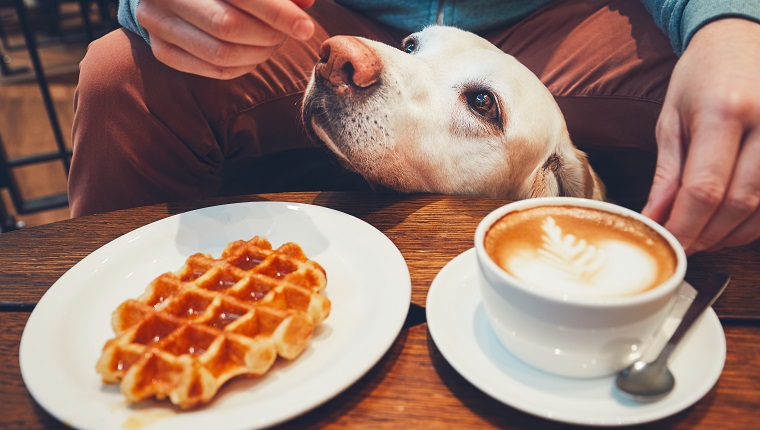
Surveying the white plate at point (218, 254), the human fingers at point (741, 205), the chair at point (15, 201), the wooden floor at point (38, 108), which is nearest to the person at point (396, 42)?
the human fingers at point (741, 205)

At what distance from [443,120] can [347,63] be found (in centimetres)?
35

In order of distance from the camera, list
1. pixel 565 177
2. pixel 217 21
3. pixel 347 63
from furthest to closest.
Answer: pixel 565 177, pixel 347 63, pixel 217 21

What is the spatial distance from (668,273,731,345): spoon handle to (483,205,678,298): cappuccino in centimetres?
13

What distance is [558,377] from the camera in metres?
0.78

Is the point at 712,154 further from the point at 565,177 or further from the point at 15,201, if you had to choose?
the point at 15,201

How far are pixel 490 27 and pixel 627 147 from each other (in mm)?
712

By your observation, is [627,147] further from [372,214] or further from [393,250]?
[393,250]

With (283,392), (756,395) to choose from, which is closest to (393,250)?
(283,392)

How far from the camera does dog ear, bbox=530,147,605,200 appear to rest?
5.70 ft

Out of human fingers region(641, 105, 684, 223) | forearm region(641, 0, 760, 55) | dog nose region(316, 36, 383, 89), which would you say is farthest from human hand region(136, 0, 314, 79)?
forearm region(641, 0, 760, 55)

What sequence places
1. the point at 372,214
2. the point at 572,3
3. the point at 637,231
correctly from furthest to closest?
the point at 572,3, the point at 372,214, the point at 637,231

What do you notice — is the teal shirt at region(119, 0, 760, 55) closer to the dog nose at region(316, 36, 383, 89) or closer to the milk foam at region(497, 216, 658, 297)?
the dog nose at region(316, 36, 383, 89)

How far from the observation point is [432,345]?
873 mm

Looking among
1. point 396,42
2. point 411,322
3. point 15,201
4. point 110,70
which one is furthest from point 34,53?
point 411,322
